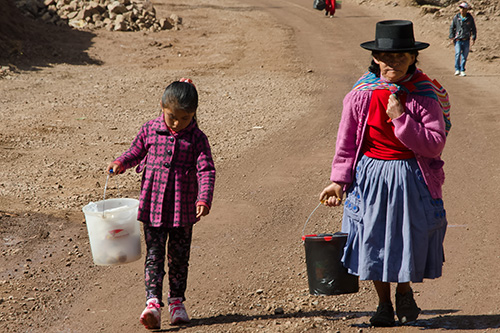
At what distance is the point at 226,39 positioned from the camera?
2002 centimetres

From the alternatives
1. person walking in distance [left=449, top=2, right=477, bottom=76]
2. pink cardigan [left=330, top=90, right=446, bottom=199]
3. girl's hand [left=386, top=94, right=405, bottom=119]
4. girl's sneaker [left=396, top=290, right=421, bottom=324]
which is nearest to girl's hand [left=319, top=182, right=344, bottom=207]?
pink cardigan [left=330, top=90, right=446, bottom=199]

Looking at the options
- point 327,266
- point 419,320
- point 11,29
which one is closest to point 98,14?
point 11,29

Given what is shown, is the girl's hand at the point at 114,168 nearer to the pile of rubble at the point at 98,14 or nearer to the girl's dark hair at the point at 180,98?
the girl's dark hair at the point at 180,98

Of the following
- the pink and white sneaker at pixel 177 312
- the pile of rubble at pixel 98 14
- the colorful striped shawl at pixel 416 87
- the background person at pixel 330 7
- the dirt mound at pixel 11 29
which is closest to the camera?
the colorful striped shawl at pixel 416 87

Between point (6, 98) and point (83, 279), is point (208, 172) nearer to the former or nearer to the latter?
point (83, 279)

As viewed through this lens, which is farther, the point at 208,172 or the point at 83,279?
the point at 83,279

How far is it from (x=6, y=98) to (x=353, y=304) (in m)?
10.3

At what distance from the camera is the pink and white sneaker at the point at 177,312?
428cm

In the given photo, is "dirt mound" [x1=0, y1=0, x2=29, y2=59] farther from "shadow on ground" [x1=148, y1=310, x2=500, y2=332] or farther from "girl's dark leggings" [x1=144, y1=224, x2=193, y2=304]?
"shadow on ground" [x1=148, y1=310, x2=500, y2=332]

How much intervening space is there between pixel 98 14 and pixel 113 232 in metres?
18.2

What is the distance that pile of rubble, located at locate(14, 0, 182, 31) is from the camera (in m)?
20.5

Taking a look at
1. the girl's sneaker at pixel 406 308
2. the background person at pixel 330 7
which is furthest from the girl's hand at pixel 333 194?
the background person at pixel 330 7

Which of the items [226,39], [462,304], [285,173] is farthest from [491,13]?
[462,304]

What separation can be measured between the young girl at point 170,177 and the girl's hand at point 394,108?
1.19m
